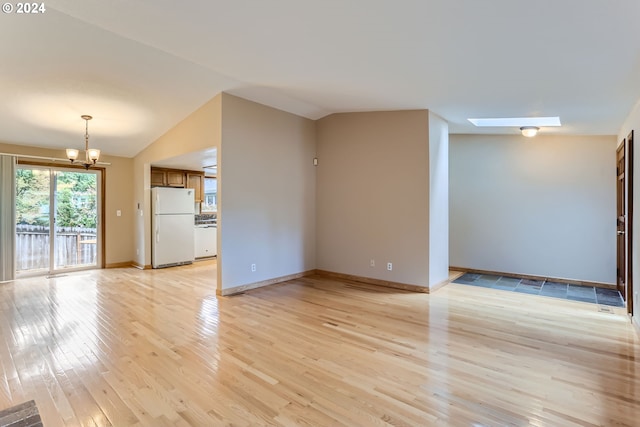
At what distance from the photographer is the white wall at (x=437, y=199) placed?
4.86m

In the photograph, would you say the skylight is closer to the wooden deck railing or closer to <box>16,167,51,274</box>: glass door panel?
the wooden deck railing

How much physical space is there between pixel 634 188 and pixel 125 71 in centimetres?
595

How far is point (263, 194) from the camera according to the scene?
17.0 feet

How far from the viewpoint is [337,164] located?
5.80 m

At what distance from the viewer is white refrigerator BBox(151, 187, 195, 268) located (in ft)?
21.7

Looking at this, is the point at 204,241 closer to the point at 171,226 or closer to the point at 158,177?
the point at 171,226

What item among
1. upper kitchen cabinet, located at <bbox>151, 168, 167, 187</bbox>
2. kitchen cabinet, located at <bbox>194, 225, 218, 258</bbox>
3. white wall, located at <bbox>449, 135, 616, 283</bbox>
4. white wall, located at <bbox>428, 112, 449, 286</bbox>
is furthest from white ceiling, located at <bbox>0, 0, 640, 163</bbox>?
kitchen cabinet, located at <bbox>194, 225, 218, 258</bbox>

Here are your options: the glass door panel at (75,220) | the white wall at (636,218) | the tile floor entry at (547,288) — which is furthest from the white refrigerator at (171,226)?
the white wall at (636,218)

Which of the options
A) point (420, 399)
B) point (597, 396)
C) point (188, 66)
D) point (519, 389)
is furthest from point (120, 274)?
point (597, 396)

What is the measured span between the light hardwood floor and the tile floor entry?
0.46 meters

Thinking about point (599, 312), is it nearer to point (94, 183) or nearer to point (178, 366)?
Result: point (178, 366)

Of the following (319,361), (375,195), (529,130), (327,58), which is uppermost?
(327,58)

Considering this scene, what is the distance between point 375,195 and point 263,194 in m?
1.85

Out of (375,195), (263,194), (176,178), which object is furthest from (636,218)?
(176,178)
